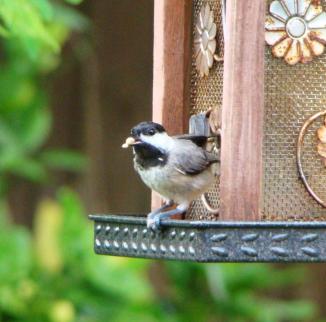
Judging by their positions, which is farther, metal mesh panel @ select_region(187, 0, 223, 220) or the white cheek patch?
metal mesh panel @ select_region(187, 0, 223, 220)

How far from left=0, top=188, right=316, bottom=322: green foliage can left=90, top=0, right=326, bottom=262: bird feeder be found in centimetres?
171

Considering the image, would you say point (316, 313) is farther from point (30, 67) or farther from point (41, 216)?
point (30, 67)

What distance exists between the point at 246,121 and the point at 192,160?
376mm

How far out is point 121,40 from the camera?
8820mm

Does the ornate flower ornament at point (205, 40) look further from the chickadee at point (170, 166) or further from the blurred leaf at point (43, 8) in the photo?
the blurred leaf at point (43, 8)

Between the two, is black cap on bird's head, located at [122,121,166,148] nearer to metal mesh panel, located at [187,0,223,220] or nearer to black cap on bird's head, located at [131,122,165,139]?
black cap on bird's head, located at [131,122,165,139]

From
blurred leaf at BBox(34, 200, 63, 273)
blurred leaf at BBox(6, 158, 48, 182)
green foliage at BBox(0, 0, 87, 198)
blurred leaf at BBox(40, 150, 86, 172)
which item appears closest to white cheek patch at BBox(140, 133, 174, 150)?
green foliage at BBox(0, 0, 87, 198)

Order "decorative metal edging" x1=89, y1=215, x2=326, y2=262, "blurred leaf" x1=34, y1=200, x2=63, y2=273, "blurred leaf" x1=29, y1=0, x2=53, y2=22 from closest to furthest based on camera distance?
"decorative metal edging" x1=89, y1=215, x2=326, y2=262
"blurred leaf" x1=29, y1=0, x2=53, y2=22
"blurred leaf" x1=34, y1=200, x2=63, y2=273

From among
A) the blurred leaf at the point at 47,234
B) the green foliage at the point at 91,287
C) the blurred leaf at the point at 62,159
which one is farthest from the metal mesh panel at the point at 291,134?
the blurred leaf at the point at 47,234

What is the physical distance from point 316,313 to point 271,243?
4562 mm

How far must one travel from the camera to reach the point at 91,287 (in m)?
6.61

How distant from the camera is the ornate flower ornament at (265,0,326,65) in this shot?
4.42m

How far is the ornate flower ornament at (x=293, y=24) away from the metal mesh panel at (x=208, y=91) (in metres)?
0.28

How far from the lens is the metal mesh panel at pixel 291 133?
4430 mm
